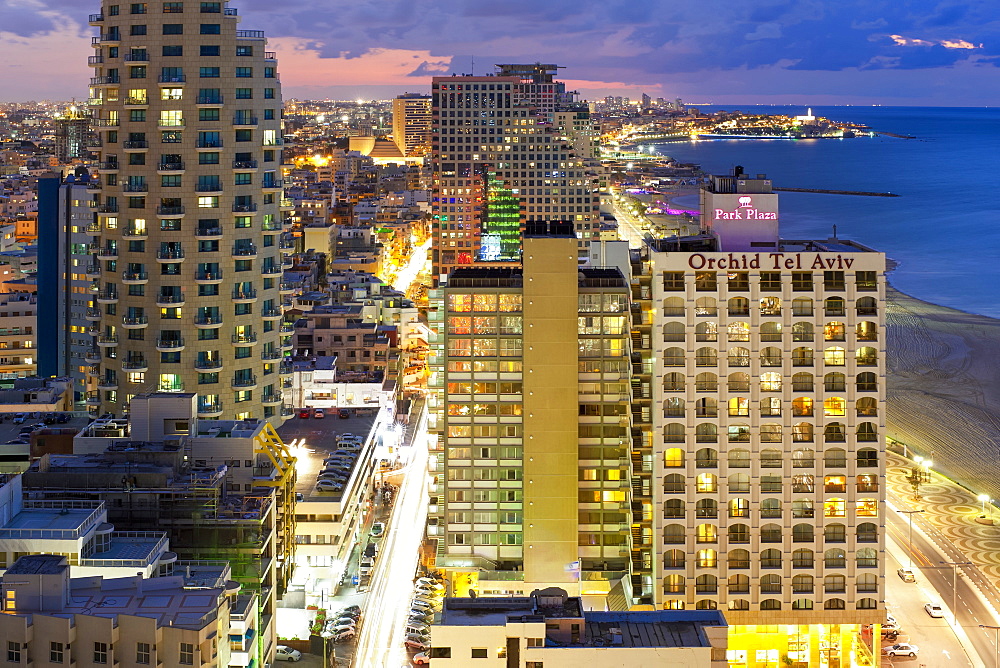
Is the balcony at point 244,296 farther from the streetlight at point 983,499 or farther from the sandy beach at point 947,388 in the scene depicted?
the sandy beach at point 947,388

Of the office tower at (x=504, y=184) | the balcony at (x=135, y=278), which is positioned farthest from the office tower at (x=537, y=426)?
the office tower at (x=504, y=184)

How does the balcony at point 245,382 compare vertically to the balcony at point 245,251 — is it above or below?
below

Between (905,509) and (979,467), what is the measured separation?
40.2 feet

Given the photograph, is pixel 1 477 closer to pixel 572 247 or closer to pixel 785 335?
pixel 572 247

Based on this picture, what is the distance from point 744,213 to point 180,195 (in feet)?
77.7

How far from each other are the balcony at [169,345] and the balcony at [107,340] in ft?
6.92

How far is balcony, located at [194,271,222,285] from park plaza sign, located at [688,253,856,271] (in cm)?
2095

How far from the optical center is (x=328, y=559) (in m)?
55.5

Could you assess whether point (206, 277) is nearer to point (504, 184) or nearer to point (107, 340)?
point (107, 340)

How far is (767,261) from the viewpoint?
46500mm

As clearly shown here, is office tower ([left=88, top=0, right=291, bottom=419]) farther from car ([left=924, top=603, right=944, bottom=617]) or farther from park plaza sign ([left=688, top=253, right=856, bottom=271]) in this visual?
car ([left=924, top=603, right=944, bottom=617])

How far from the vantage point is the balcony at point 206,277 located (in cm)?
5506

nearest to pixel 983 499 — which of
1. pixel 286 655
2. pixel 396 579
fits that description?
pixel 396 579

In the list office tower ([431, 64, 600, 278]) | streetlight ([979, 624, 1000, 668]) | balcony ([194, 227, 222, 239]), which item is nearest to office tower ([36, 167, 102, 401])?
balcony ([194, 227, 222, 239])
